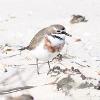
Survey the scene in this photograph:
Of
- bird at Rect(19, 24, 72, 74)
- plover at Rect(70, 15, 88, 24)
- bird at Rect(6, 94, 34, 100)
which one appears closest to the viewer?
bird at Rect(6, 94, 34, 100)

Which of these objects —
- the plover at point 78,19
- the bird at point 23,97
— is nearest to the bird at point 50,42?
the bird at point 23,97

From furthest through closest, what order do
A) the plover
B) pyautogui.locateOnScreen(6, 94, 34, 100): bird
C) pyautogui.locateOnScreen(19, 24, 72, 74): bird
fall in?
the plover, pyautogui.locateOnScreen(19, 24, 72, 74): bird, pyautogui.locateOnScreen(6, 94, 34, 100): bird

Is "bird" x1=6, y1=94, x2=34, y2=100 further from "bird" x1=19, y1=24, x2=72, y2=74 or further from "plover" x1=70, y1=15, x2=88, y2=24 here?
"plover" x1=70, y1=15, x2=88, y2=24

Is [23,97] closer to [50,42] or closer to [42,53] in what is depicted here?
[42,53]

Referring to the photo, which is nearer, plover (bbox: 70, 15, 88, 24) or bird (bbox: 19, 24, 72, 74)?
bird (bbox: 19, 24, 72, 74)

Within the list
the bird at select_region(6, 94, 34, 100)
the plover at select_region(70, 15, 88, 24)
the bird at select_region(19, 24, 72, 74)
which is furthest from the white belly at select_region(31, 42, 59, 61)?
the plover at select_region(70, 15, 88, 24)

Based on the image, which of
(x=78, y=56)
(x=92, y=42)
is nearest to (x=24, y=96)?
(x=78, y=56)

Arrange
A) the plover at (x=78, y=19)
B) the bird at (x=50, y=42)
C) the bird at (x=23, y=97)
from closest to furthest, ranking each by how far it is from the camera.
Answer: the bird at (x=23, y=97) → the bird at (x=50, y=42) → the plover at (x=78, y=19)

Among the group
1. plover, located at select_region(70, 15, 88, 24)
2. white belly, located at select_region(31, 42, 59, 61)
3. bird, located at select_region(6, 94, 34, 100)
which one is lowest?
bird, located at select_region(6, 94, 34, 100)

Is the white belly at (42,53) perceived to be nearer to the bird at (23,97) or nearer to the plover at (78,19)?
the bird at (23,97)

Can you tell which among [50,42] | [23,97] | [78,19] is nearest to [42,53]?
[50,42]

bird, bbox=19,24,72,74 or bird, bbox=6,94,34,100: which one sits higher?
bird, bbox=19,24,72,74

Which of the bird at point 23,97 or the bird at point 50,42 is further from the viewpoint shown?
the bird at point 50,42
